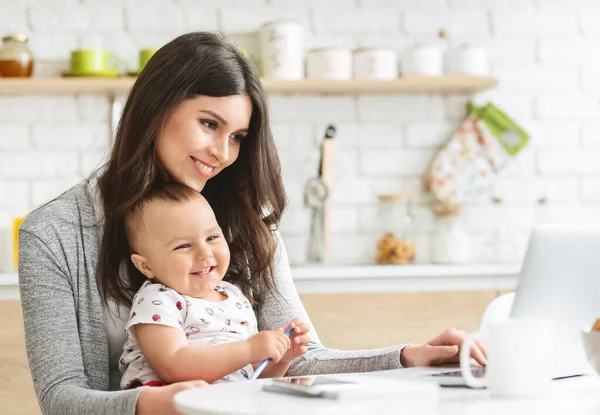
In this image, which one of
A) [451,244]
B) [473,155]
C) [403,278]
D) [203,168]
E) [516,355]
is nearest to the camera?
[516,355]

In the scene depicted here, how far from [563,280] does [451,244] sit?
7.08 ft

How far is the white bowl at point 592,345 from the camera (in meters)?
1.23

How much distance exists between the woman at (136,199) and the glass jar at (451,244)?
1776 mm

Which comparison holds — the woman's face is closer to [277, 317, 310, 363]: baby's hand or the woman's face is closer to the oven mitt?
[277, 317, 310, 363]: baby's hand

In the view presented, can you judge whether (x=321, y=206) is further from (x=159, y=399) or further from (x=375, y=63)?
(x=159, y=399)

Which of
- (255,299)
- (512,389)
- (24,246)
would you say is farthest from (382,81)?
(512,389)

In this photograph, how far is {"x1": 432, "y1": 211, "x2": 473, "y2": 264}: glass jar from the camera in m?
3.56

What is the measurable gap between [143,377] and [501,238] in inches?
99.4

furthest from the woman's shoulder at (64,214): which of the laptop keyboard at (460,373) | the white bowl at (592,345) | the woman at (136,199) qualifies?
the white bowl at (592,345)

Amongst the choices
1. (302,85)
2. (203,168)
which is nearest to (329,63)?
(302,85)

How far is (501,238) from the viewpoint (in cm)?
377

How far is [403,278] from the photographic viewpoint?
3174 millimetres

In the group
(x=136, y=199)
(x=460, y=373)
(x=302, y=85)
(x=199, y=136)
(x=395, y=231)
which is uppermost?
(x=302, y=85)

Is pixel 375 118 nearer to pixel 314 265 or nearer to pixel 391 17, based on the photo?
pixel 391 17
